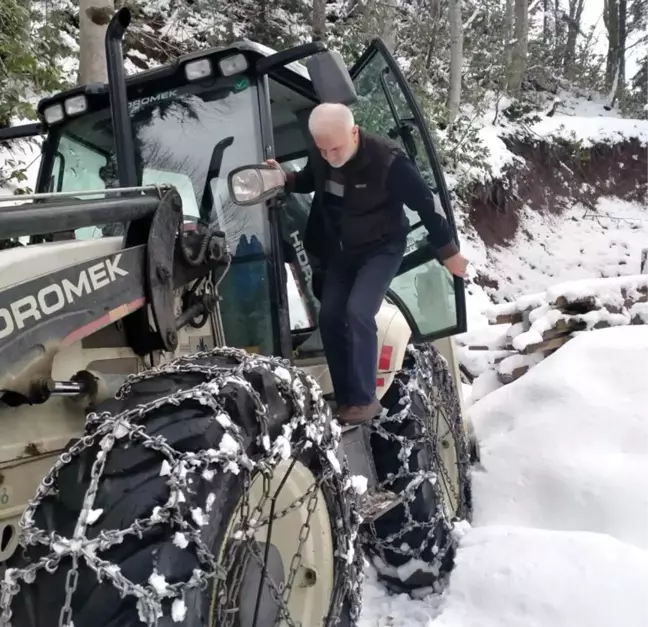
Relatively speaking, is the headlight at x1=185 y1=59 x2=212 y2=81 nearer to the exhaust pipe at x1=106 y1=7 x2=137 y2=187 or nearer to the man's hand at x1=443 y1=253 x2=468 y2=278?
the exhaust pipe at x1=106 y1=7 x2=137 y2=187

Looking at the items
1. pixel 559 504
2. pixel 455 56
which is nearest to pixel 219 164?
pixel 559 504

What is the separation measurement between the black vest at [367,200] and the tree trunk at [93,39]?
396 cm

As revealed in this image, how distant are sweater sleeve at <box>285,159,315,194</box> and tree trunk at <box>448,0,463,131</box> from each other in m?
11.8

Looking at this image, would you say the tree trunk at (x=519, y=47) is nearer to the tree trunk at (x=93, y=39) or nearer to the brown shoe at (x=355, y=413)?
the tree trunk at (x=93, y=39)

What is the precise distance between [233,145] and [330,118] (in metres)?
0.46

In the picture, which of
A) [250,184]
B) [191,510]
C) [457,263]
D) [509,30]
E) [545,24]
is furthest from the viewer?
[545,24]

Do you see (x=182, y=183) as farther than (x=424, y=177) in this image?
No

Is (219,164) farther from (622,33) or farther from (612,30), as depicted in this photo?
(622,33)

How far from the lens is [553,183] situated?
1700 cm

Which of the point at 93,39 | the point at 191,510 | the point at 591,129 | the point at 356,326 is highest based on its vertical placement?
the point at 93,39

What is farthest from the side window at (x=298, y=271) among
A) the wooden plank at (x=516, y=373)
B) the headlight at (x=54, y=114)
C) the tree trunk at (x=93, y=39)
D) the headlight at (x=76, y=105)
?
the tree trunk at (x=93, y=39)

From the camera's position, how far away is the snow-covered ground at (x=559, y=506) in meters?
2.85

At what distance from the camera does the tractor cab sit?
9.41 ft

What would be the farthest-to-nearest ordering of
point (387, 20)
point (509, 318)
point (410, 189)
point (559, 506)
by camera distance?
1. point (387, 20)
2. point (509, 318)
3. point (559, 506)
4. point (410, 189)
